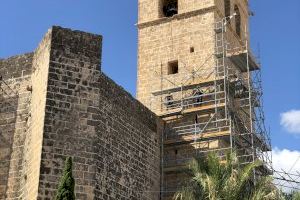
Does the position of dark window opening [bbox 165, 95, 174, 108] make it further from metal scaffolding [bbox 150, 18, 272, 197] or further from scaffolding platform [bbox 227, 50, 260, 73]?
scaffolding platform [bbox 227, 50, 260, 73]

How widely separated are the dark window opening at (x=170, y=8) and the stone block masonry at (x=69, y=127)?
7.45 meters

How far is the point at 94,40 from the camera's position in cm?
1400

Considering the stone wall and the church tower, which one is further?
the church tower

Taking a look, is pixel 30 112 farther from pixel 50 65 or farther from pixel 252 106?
pixel 252 106

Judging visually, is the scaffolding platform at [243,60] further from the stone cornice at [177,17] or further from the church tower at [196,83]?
the stone cornice at [177,17]

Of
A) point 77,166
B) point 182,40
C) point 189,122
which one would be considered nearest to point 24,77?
point 77,166

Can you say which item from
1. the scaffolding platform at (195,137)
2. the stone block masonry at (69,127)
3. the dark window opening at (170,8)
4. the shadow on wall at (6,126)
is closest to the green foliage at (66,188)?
the stone block masonry at (69,127)

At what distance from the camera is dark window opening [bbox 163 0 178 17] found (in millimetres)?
22000

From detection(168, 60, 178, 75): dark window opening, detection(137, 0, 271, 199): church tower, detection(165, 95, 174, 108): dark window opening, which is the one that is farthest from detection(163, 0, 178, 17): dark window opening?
detection(165, 95, 174, 108): dark window opening

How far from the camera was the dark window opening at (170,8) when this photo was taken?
22.0 meters

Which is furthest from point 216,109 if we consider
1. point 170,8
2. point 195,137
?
point 170,8

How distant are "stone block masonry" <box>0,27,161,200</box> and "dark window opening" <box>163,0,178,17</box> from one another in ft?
24.5

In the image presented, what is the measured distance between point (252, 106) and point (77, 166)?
26.7 feet

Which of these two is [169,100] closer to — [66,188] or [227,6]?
[227,6]
